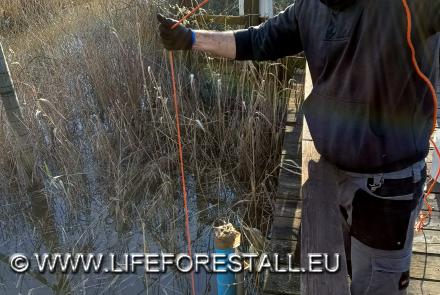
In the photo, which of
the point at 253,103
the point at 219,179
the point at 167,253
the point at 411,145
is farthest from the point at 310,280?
the point at 253,103

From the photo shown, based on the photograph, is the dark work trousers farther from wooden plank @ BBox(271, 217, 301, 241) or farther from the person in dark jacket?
wooden plank @ BBox(271, 217, 301, 241)

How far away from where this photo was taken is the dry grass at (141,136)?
335cm

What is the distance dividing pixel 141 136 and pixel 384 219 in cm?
270

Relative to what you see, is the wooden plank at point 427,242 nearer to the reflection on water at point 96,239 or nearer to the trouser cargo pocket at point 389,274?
the trouser cargo pocket at point 389,274

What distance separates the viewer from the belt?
1.62 meters

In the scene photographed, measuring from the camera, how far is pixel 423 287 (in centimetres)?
215

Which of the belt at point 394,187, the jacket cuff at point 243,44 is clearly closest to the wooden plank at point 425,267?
the belt at point 394,187

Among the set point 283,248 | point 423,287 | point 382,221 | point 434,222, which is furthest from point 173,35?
point 434,222

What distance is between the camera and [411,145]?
1579mm

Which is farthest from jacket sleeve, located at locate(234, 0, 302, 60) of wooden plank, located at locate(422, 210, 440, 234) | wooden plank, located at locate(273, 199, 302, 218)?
wooden plank, located at locate(422, 210, 440, 234)

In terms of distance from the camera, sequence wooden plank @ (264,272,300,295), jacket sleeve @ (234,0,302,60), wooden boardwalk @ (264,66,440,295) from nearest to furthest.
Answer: wooden boardwalk @ (264,66,440,295), jacket sleeve @ (234,0,302,60), wooden plank @ (264,272,300,295)

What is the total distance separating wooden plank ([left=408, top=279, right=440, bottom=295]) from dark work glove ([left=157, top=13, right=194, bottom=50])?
153cm

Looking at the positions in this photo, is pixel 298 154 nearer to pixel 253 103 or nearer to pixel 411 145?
pixel 253 103

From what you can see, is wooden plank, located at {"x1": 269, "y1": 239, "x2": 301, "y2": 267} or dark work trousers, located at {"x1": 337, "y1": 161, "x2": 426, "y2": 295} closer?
dark work trousers, located at {"x1": 337, "y1": 161, "x2": 426, "y2": 295}
